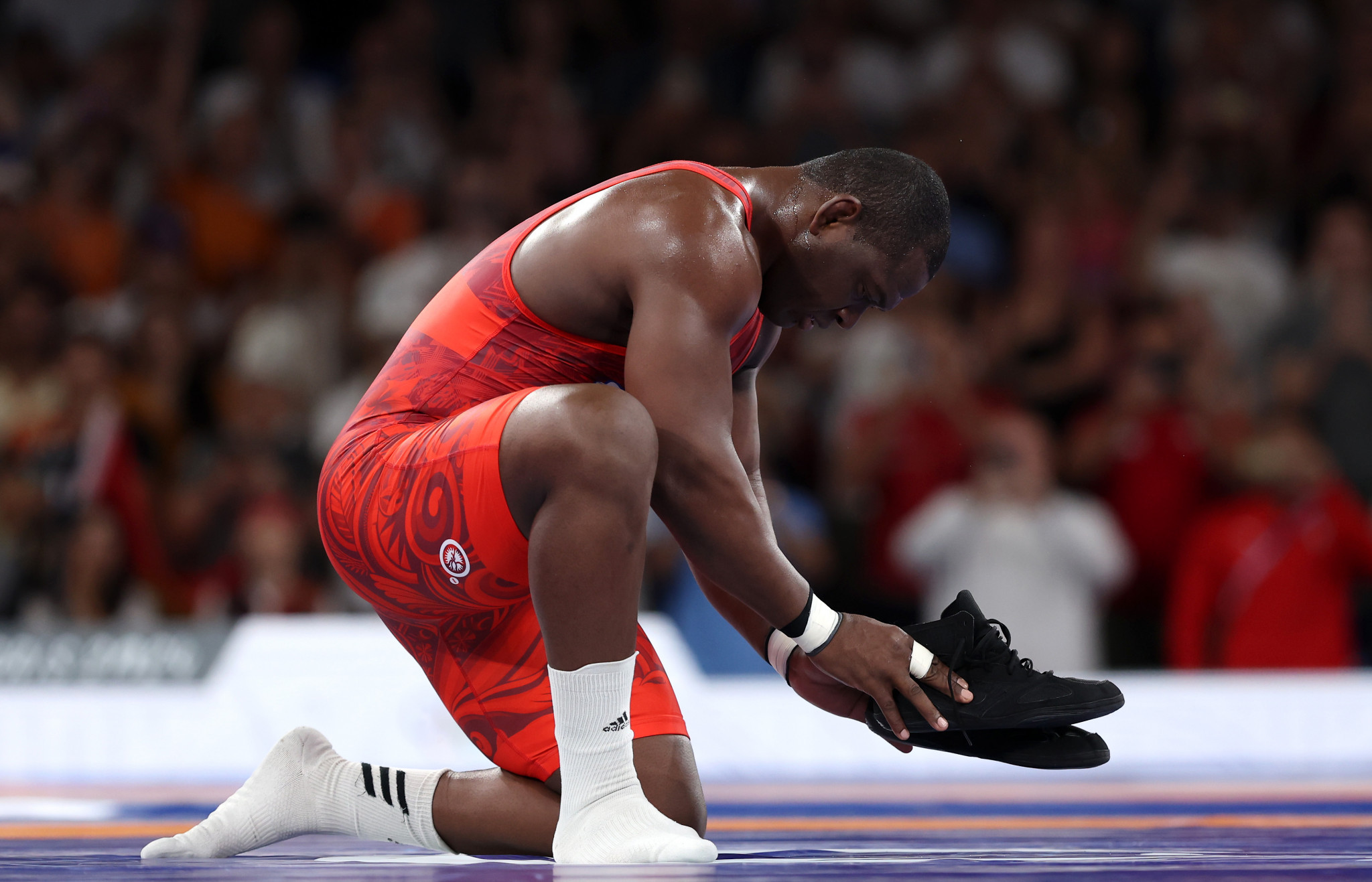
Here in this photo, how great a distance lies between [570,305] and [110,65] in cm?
609

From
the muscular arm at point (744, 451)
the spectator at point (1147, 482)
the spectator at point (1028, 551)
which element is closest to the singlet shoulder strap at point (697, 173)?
the muscular arm at point (744, 451)

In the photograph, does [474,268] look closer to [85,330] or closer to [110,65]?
[85,330]

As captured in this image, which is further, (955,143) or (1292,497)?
(955,143)

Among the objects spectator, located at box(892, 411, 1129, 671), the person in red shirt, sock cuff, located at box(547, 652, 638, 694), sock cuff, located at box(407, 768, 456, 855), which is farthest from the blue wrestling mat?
the person in red shirt

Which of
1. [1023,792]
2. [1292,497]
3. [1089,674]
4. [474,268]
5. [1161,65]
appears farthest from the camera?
[1161,65]

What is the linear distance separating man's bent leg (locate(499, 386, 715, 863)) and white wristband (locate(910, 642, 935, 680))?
16.0 inches

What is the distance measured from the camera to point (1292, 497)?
5246mm

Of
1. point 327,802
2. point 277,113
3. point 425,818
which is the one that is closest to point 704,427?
point 425,818

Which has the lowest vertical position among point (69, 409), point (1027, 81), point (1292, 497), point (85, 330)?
point (1292, 497)

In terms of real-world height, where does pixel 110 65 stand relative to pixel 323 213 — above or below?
above

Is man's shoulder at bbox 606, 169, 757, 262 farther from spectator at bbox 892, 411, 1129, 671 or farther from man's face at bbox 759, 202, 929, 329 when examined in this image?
spectator at bbox 892, 411, 1129, 671

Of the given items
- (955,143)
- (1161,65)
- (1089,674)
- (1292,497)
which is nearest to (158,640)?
(1089,674)

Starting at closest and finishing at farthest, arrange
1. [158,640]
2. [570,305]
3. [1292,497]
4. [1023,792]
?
1. [570,305]
2. [1023,792]
3. [158,640]
4. [1292,497]

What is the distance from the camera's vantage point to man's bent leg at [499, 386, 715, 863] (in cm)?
214
